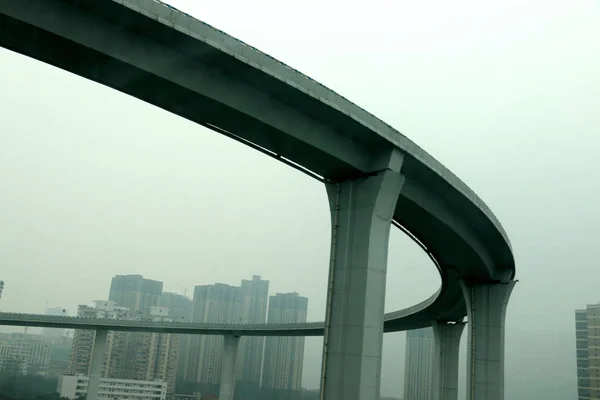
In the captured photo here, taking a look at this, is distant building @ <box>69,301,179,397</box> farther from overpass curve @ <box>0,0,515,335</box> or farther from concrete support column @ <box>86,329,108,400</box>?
overpass curve @ <box>0,0,515,335</box>

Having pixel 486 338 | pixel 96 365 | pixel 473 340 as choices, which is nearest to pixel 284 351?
pixel 96 365

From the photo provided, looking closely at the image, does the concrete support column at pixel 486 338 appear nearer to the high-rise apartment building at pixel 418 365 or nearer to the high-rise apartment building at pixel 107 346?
the high-rise apartment building at pixel 418 365

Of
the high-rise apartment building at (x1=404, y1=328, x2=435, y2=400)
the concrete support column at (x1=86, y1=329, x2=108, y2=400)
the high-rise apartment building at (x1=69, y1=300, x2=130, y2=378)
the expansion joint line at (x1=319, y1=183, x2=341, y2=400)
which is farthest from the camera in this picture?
the high-rise apartment building at (x1=404, y1=328, x2=435, y2=400)

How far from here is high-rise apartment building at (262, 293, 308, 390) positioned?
2901 inches

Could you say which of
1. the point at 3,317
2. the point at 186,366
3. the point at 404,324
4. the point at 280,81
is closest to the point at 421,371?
the point at 404,324

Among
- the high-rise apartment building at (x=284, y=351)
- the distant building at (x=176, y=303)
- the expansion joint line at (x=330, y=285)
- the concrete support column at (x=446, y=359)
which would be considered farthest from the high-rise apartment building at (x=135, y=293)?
the expansion joint line at (x=330, y=285)

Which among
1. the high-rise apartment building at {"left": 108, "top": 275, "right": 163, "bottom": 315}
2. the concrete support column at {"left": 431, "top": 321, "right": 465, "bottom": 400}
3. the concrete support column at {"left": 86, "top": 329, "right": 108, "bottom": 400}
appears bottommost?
the concrete support column at {"left": 86, "top": 329, "right": 108, "bottom": 400}

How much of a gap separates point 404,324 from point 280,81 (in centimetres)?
4318

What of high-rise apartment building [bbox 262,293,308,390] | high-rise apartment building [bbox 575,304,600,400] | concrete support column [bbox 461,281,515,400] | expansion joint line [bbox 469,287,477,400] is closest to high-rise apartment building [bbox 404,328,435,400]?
high-rise apartment building [bbox 262,293,308,390]

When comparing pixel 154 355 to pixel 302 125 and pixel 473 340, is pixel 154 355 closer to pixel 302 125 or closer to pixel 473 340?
pixel 473 340

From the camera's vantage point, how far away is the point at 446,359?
42.4 m

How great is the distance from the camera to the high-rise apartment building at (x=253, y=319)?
242 ft

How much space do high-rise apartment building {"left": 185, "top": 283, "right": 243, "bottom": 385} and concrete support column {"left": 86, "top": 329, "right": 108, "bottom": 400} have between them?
545 inches

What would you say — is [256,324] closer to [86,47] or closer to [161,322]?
[161,322]
